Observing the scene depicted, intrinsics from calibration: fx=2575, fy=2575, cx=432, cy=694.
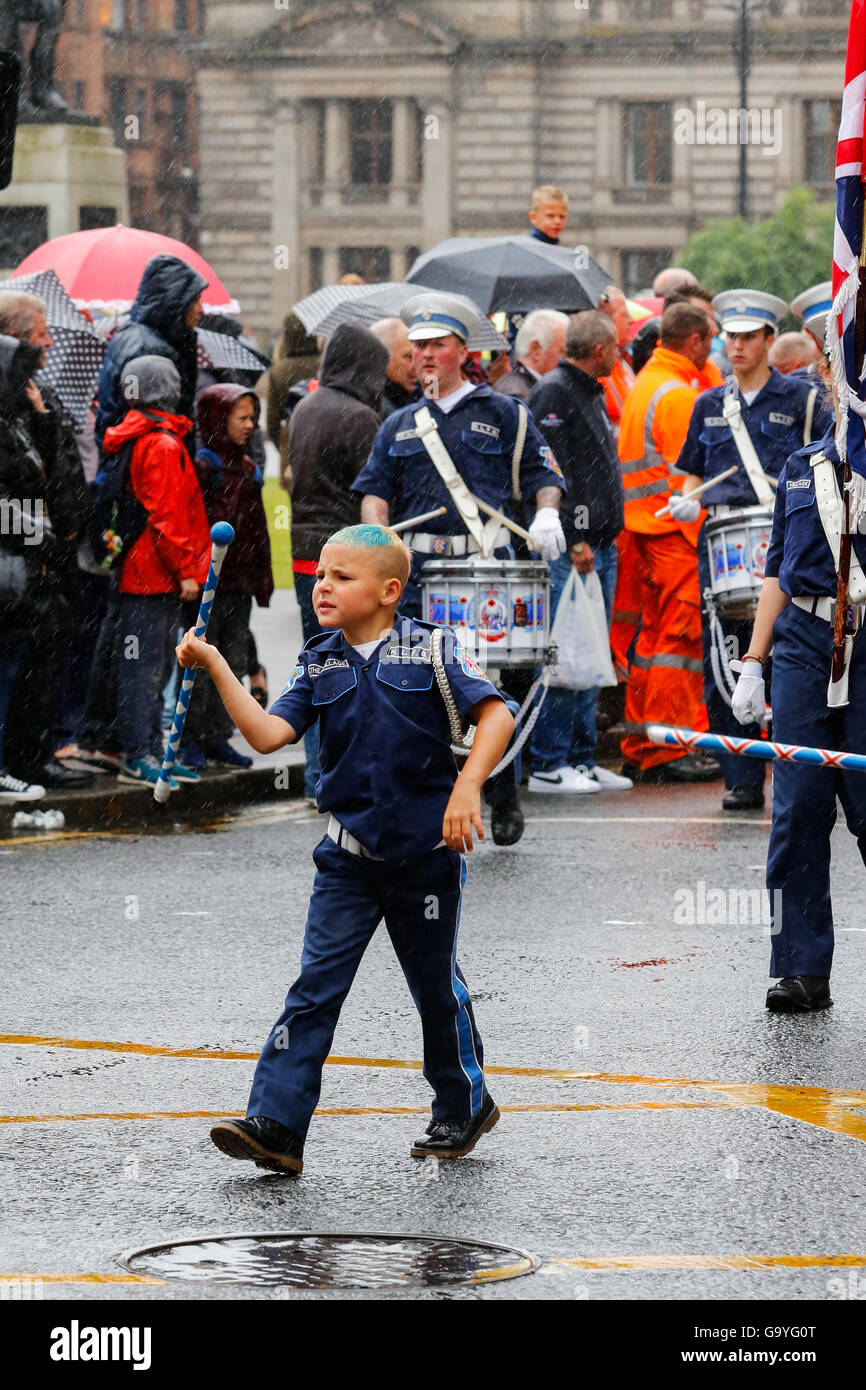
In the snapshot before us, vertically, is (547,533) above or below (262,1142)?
above

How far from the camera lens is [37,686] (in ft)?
36.1

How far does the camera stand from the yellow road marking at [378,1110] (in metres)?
5.95

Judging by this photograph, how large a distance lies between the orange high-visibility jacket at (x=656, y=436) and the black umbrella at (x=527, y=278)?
2309 millimetres

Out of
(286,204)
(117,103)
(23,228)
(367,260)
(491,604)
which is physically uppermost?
(117,103)

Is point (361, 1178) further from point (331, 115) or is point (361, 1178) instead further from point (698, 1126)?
A: point (331, 115)

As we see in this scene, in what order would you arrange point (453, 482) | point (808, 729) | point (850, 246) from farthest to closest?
point (453, 482) < point (808, 729) < point (850, 246)

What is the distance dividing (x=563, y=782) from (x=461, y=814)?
6.95 metres

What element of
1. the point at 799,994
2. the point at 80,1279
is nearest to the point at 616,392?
the point at 799,994

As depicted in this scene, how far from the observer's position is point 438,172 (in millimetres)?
76688

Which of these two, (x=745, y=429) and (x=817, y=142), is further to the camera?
(x=817, y=142)

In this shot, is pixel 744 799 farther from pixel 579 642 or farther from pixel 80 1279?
pixel 80 1279

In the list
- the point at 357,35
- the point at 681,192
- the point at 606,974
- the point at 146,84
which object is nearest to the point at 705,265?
the point at 681,192

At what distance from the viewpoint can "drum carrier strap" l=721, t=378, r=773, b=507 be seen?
1123cm

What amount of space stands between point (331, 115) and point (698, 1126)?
7533 centimetres
